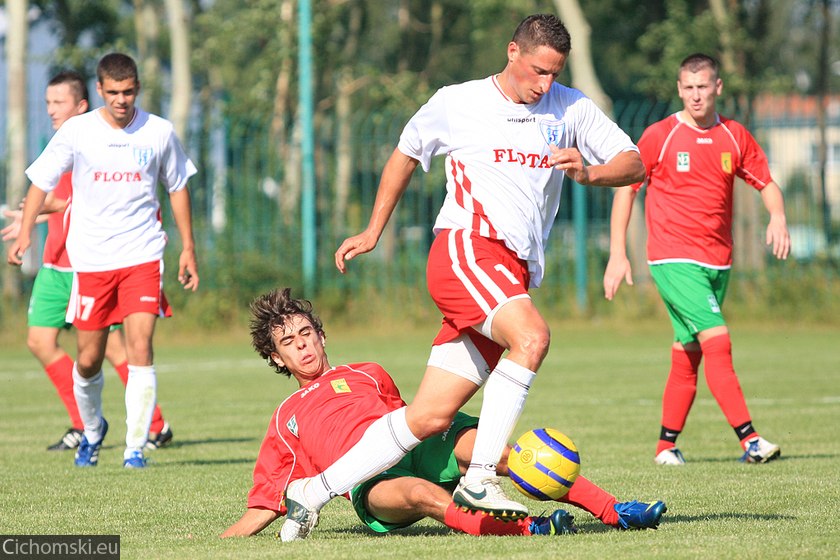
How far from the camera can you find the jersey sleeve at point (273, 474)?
19.9 feet

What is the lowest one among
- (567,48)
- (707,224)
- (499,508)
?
(499,508)

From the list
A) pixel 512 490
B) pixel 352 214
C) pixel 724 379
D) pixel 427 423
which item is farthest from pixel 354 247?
pixel 352 214

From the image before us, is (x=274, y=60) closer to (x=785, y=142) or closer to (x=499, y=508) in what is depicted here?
(x=785, y=142)

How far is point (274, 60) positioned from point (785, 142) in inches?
604

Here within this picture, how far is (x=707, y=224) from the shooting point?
9031mm

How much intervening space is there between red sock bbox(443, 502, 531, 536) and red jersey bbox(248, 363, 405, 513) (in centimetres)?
55

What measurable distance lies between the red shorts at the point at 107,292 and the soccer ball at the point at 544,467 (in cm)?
380

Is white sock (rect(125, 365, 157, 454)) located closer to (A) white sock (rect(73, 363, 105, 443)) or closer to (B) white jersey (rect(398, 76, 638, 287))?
(A) white sock (rect(73, 363, 105, 443))

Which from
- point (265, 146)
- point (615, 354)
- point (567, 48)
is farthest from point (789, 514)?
point (265, 146)

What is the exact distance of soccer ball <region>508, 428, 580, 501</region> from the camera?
5.52 meters

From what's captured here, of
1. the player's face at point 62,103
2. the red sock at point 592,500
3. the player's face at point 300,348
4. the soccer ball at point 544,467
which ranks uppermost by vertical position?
the player's face at point 62,103

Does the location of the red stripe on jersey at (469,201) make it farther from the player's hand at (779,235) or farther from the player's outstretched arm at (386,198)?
the player's hand at (779,235)

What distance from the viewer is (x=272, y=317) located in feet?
21.5

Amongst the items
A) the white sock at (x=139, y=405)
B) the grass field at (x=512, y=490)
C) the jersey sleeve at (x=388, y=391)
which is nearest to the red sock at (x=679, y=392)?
the grass field at (x=512, y=490)
